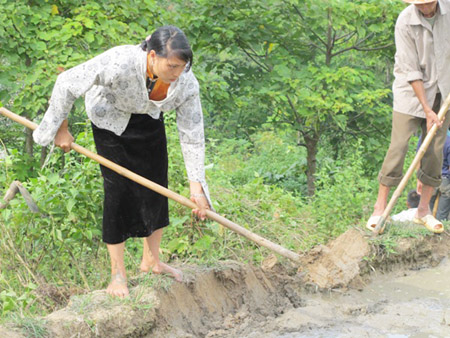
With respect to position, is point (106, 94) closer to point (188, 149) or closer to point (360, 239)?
point (188, 149)

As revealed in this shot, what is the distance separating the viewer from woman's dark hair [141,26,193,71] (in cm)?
362

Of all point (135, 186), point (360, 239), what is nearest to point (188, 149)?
point (135, 186)

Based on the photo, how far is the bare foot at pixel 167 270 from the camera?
14.5ft

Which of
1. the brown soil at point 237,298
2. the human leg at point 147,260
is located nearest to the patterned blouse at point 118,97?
the human leg at point 147,260

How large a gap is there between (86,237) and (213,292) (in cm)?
100

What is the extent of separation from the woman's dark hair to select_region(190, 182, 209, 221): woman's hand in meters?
0.92

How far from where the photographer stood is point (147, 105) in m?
3.95

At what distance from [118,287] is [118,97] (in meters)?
1.18

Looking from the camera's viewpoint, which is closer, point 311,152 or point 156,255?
point 156,255

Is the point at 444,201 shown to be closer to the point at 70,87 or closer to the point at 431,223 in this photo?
the point at 431,223

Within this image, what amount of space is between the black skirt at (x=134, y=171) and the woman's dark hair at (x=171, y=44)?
1.73 feet

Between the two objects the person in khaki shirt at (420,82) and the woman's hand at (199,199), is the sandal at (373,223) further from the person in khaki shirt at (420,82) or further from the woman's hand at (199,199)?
the woman's hand at (199,199)

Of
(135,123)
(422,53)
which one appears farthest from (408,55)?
(135,123)

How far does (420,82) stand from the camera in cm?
535
